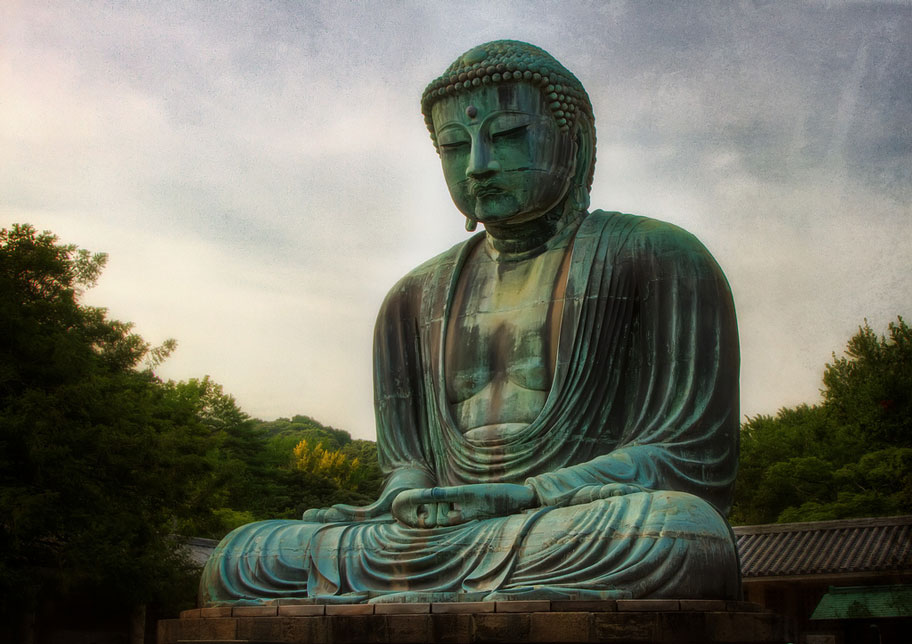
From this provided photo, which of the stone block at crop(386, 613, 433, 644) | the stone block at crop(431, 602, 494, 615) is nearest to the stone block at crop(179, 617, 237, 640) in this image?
the stone block at crop(386, 613, 433, 644)

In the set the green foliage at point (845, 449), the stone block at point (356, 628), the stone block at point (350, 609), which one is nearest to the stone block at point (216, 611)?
the stone block at point (350, 609)

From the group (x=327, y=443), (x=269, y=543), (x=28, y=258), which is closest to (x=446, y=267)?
(x=269, y=543)

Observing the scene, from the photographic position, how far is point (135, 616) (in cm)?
1842

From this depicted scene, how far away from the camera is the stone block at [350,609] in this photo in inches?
246

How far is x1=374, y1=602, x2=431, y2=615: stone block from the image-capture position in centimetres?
612

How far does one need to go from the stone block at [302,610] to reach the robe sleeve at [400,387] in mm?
1918

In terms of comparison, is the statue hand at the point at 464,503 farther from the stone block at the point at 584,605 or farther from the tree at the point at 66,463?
the tree at the point at 66,463

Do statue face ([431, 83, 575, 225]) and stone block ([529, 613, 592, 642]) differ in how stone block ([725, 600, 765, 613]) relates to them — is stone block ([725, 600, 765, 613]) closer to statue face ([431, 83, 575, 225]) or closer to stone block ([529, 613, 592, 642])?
stone block ([529, 613, 592, 642])

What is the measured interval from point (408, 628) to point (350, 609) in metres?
0.41

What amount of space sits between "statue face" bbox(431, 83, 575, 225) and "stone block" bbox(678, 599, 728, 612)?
11.0ft

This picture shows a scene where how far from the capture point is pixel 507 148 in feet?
27.6

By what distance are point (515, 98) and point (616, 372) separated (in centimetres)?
208

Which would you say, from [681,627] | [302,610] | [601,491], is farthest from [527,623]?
[302,610]

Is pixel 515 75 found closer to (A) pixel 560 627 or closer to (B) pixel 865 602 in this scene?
(A) pixel 560 627
